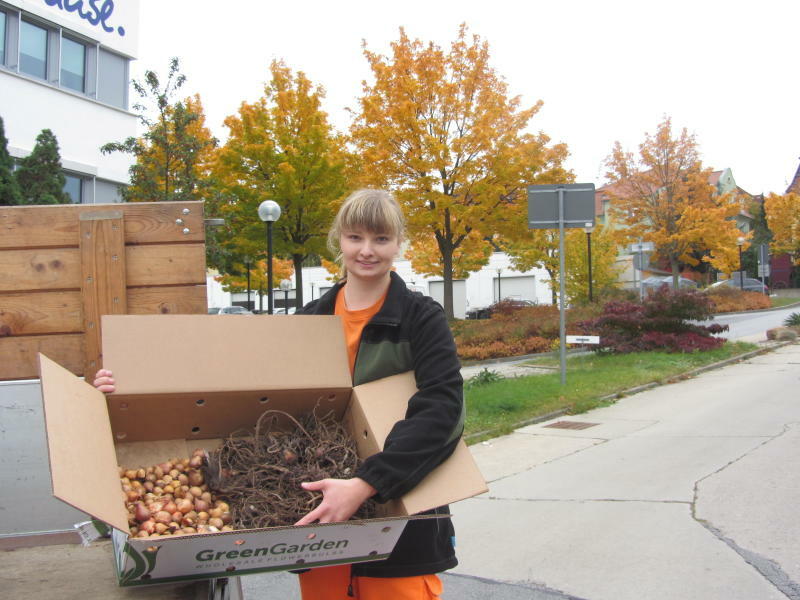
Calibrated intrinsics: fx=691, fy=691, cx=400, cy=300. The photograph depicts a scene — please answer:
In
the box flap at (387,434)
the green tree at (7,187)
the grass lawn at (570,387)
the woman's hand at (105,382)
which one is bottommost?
the grass lawn at (570,387)

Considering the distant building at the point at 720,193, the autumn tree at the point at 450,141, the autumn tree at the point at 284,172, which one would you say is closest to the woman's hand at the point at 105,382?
the autumn tree at the point at 450,141

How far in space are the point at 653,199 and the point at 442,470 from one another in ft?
113

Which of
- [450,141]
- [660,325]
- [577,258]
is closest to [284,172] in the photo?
[450,141]

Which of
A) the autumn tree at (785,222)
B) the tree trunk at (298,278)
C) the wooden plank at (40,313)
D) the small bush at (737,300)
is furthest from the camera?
the autumn tree at (785,222)

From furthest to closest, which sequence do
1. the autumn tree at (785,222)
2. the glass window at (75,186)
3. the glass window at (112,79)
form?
the autumn tree at (785,222), the glass window at (112,79), the glass window at (75,186)

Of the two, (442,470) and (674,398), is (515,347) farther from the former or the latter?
(442,470)

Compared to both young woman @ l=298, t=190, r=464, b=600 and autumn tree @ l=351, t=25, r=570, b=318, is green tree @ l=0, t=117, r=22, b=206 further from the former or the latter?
young woman @ l=298, t=190, r=464, b=600

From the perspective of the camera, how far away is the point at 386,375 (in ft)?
6.85

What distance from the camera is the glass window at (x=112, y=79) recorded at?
76.0 ft

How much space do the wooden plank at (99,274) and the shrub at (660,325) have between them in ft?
43.3

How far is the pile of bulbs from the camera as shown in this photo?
1643mm

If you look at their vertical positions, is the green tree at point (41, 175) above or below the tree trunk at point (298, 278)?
above

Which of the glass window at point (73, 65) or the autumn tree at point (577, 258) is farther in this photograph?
the autumn tree at point (577, 258)

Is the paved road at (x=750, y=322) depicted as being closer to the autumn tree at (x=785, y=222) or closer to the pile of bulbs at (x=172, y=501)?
the autumn tree at (x=785, y=222)
